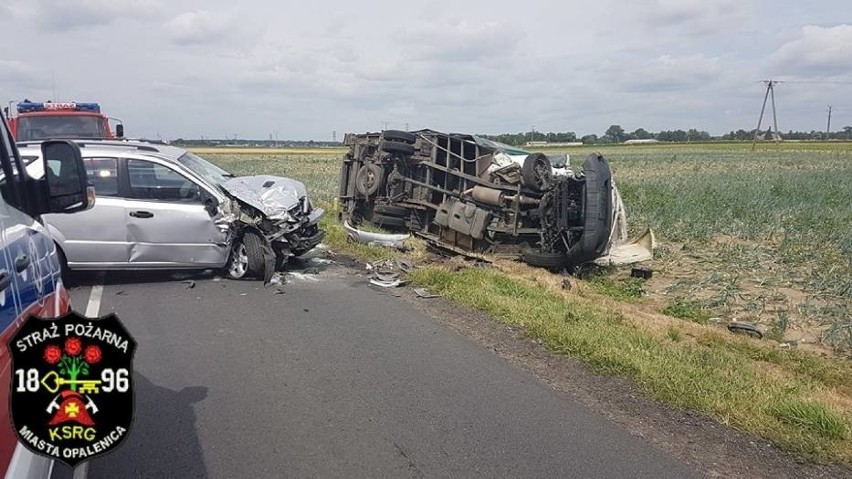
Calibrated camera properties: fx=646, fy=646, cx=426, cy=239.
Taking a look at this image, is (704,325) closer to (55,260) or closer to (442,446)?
(442,446)

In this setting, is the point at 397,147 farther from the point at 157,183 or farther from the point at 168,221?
the point at 168,221

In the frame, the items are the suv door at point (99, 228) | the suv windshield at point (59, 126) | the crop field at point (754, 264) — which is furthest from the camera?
the suv windshield at point (59, 126)

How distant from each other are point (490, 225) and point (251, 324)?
186 inches

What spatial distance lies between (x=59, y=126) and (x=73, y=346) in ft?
46.9

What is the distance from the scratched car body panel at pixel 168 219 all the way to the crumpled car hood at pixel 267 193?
0.5 inches

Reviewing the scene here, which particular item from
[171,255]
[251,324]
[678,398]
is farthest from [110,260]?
[678,398]

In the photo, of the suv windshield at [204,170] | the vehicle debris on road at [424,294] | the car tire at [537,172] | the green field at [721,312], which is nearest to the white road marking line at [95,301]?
the suv windshield at [204,170]

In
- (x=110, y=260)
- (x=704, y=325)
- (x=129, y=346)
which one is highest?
(x=129, y=346)

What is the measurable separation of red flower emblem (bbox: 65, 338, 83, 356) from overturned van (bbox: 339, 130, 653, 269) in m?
8.11

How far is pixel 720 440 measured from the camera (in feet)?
13.9

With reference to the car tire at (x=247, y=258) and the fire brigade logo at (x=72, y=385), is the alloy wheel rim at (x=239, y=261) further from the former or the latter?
the fire brigade logo at (x=72, y=385)

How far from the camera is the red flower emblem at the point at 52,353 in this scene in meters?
1.85

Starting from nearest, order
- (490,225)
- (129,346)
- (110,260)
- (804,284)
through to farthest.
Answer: (129,346)
(110,260)
(804,284)
(490,225)

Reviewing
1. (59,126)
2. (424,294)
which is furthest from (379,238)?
(59,126)
